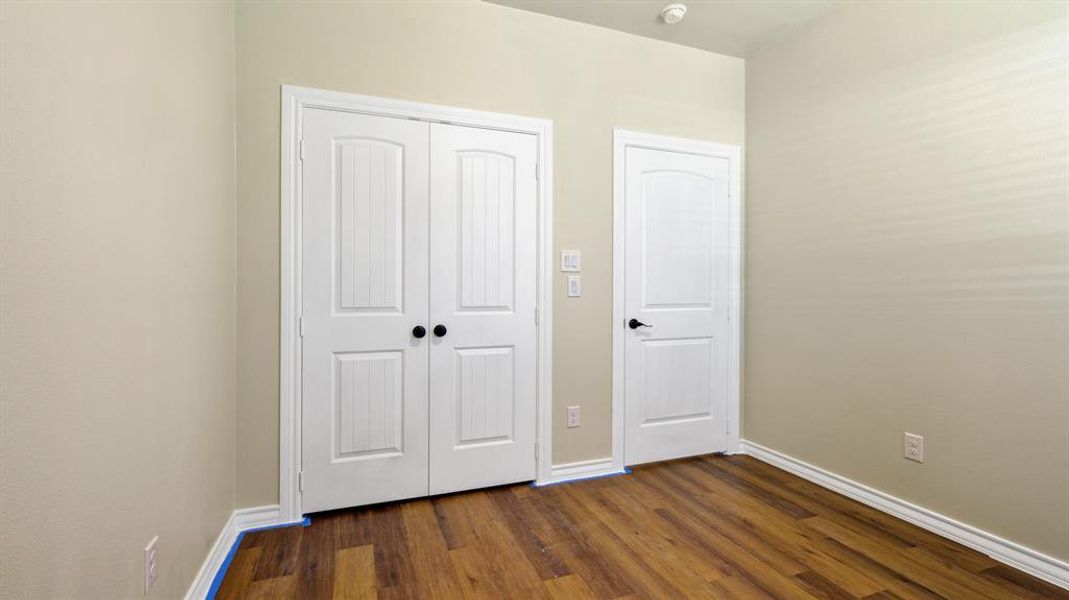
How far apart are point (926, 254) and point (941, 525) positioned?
1.26 metres

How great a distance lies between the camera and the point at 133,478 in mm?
1200

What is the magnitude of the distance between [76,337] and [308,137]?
A: 1.56 meters

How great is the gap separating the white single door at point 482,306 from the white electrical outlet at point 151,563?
1.27 meters

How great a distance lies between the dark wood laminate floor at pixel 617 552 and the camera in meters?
1.75

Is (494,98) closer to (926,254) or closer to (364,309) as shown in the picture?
(364,309)

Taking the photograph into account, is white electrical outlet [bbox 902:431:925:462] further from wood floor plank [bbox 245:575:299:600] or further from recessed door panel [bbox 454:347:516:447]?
wood floor plank [bbox 245:575:299:600]

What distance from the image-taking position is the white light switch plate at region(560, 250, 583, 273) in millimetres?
2736

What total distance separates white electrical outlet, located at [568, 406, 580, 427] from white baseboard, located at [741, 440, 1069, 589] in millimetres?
1350

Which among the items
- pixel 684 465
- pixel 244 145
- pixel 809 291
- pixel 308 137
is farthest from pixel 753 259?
pixel 244 145

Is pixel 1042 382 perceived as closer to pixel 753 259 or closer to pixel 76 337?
pixel 753 259

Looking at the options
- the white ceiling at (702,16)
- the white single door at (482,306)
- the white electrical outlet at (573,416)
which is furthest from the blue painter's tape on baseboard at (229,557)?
the white ceiling at (702,16)

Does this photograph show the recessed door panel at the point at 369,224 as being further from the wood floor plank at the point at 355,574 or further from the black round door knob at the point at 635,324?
the black round door knob at the point at 635,324

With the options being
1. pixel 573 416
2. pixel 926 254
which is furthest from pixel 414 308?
pixel 926 254

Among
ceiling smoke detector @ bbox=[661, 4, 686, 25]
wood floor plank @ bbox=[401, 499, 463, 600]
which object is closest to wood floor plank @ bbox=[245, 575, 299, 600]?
wood floor plank @ bbox=[401, 499, 463, 600]
